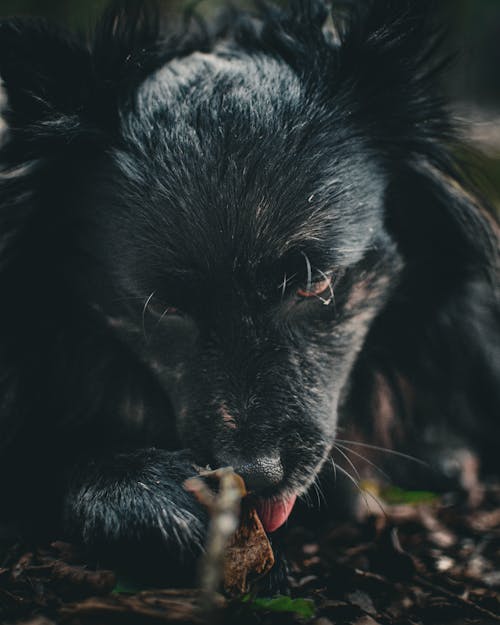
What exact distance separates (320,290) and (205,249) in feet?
1.55

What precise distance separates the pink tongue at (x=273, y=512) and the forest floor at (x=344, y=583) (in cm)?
23

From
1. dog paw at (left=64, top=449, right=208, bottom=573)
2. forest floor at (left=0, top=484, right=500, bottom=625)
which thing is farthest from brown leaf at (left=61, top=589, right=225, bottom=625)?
dog paw at (left=64, top=449, right=208, bottom=573)

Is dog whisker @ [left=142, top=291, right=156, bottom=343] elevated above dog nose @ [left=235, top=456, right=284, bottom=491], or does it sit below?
above

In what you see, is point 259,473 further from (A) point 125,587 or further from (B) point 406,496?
(B) point 406,496

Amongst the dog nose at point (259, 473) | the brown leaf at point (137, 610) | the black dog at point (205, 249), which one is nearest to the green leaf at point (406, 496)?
the black dog at point (205, 249)

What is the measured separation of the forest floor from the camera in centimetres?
210

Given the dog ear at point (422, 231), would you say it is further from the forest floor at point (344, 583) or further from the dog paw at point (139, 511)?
the dog paw at point (139, 511)

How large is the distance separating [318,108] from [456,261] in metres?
0.93

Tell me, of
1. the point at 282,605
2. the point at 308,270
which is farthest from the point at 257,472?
the point at 308,270

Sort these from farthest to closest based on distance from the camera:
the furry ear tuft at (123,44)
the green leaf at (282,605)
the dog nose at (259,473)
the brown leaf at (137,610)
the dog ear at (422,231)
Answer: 1. the dog ear at (422,231)
2. the furry ear tuft at (123,44)
3. the dog nose at (259,473)
4. the green leaf at (282,605)
5. the brown leaf at (137,610)

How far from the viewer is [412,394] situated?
368 cm

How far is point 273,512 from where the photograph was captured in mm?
2596

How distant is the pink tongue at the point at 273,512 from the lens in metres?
2.56

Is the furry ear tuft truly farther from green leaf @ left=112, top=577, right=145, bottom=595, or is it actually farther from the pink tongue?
green leaf @ left=112, top=577, right=145, bottom=595
